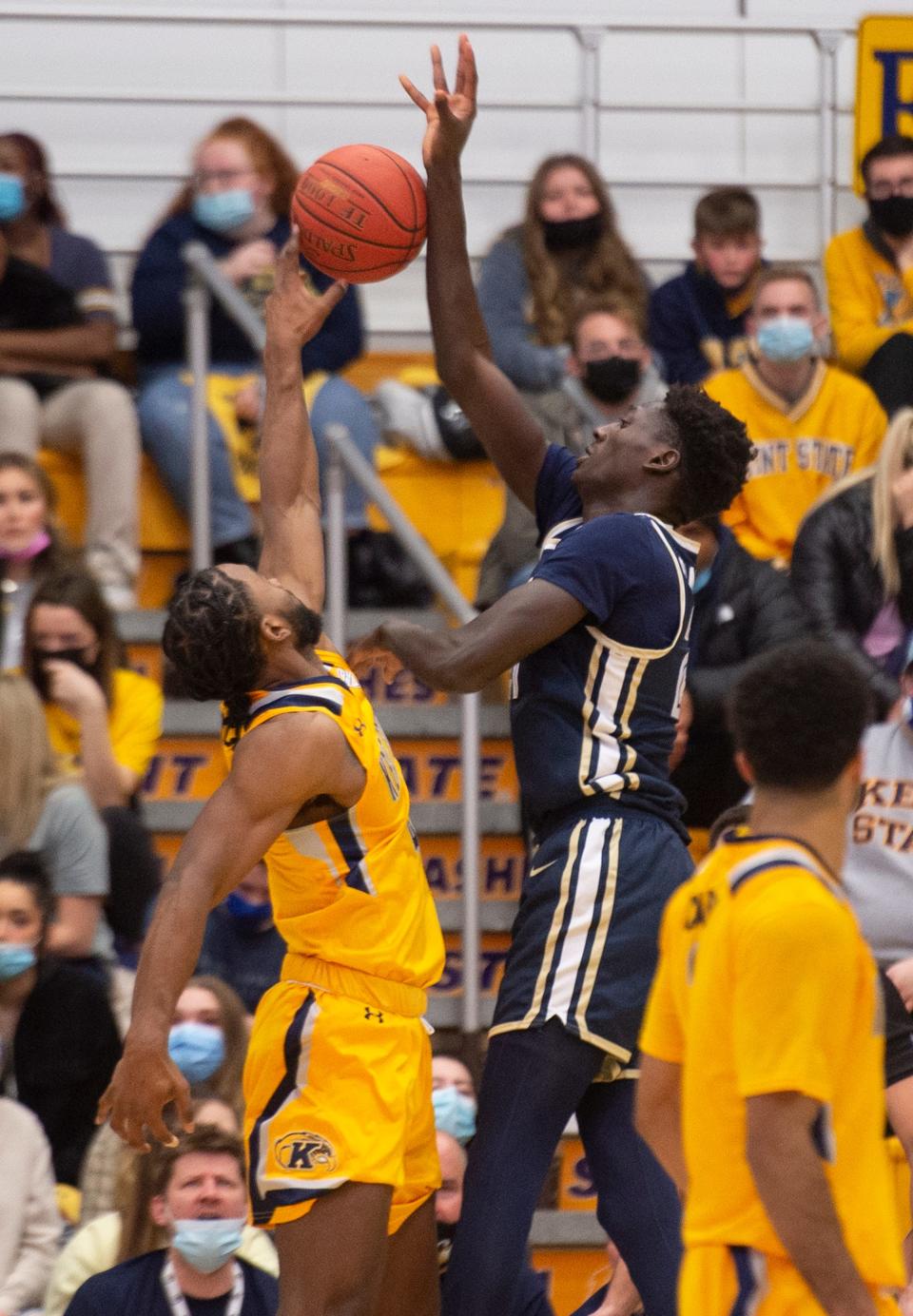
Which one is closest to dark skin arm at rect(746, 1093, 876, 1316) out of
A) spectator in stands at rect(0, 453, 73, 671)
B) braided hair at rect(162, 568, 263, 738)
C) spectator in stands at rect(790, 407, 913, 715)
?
braided hair at rect(162, 568, 263, 738)

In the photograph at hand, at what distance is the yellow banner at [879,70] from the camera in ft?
30.8

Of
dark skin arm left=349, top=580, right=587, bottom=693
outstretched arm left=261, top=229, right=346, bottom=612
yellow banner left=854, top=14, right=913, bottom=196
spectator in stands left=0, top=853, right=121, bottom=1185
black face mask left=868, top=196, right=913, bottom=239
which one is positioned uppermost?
yellow banner left=854, top=14, right=913, bottom=196

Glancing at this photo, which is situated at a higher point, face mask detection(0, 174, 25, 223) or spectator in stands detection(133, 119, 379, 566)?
face mask detection(0, 174, 25, 223)

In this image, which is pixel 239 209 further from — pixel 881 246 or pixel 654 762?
pixel 654 762

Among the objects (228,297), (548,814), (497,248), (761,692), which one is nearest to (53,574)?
(228,297)

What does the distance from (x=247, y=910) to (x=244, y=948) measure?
0.49 feet

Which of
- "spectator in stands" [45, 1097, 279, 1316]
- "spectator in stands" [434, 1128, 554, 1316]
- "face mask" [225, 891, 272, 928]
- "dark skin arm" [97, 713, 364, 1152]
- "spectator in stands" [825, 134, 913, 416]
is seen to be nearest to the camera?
"dark skin arm" [97, 713, 364, 1152]

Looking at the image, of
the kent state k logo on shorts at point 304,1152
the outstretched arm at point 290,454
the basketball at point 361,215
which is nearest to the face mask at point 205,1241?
the kent state k logo on shorts at point 304,1152

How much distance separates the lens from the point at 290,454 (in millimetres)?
5008

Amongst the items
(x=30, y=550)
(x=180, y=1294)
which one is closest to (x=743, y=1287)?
(x=180, y=1294)

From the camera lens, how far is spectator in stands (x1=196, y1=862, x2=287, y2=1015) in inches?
270

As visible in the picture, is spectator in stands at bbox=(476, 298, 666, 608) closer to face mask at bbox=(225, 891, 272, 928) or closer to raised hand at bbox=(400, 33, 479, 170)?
face mask at bbox=(225, 891, 272, 928)

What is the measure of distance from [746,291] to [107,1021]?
3.88 meters

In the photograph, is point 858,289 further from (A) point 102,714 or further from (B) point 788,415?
(A) point 102,714
